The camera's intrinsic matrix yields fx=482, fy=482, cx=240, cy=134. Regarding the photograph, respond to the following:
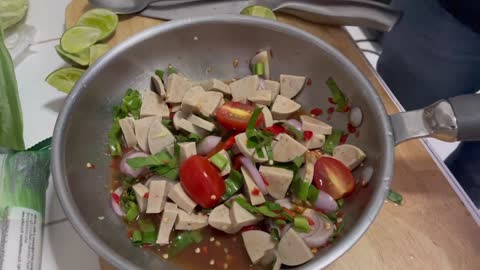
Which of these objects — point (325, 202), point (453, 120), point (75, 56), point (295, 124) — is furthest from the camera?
point (75, 56)

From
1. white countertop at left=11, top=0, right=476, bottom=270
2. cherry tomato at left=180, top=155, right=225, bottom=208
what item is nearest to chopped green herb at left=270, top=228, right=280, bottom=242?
cherry tomato at left=180, top=155, right=225, bottom=208

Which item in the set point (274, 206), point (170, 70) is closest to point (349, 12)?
point (170, 70)

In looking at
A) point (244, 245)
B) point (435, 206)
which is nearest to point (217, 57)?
point (244, 245)

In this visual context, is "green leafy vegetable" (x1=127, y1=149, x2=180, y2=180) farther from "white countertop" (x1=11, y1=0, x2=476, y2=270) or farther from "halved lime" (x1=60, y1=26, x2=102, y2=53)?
"halved lime" (x1=60, y1=26, x2=102, y2=53)

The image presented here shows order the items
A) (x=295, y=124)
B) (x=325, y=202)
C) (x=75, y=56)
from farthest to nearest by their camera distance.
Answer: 1. (x=75, y=56)
2. (x=295, y=124)
3. (x=325, y=202)

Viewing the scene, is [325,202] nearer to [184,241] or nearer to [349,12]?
[184,241]

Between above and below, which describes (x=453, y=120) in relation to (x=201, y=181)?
above
